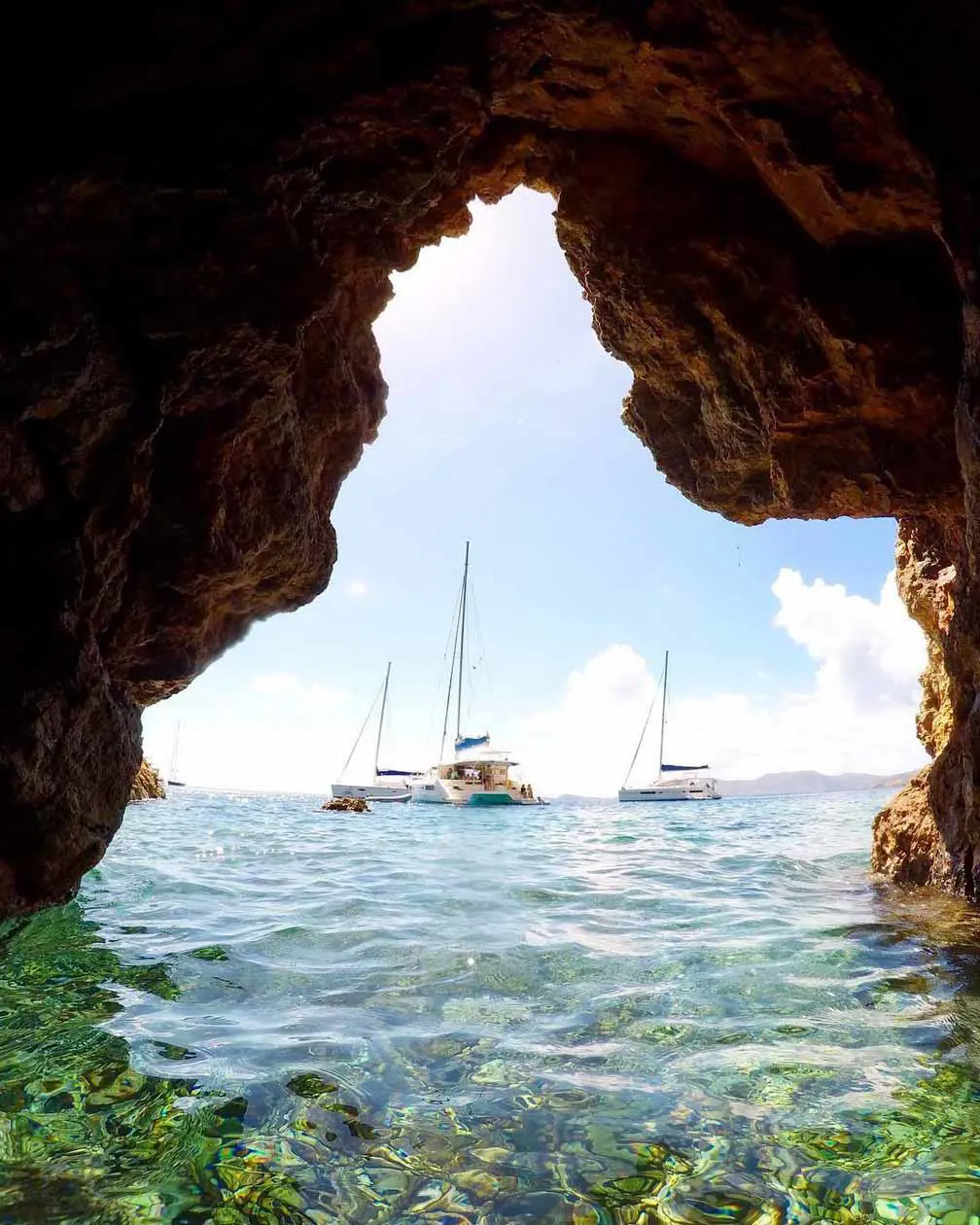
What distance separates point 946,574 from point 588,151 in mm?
6238

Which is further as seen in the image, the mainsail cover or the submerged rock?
the mainsail cover

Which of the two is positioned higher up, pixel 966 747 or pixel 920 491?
pixel 920 491

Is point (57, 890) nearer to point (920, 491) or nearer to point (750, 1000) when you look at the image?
point (750, 1000)

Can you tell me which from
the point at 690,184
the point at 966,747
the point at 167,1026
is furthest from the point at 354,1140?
the point at 690,184

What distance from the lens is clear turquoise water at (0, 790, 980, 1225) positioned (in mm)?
2295

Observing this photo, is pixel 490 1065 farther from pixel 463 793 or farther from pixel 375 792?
pixel 375 792

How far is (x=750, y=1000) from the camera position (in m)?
4.13

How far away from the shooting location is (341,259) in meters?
5.66

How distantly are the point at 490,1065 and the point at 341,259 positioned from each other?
5.73 metres

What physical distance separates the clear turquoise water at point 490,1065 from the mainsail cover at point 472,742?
4171cm

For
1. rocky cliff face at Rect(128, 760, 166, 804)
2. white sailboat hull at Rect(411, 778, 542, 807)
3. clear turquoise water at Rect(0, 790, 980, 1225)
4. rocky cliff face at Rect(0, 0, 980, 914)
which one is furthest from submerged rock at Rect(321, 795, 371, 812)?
rocky cliff face at Rect(0, 0, 980, 914)

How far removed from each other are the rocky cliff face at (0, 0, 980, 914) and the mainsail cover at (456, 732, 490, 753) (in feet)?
137

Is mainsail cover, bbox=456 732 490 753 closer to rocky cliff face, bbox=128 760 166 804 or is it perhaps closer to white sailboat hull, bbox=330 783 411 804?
white sailboat hull, bbox=330 783 411 804

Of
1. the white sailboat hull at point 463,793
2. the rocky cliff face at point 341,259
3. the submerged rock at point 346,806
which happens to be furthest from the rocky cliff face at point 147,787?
the rocky cliff face at point 341,259
